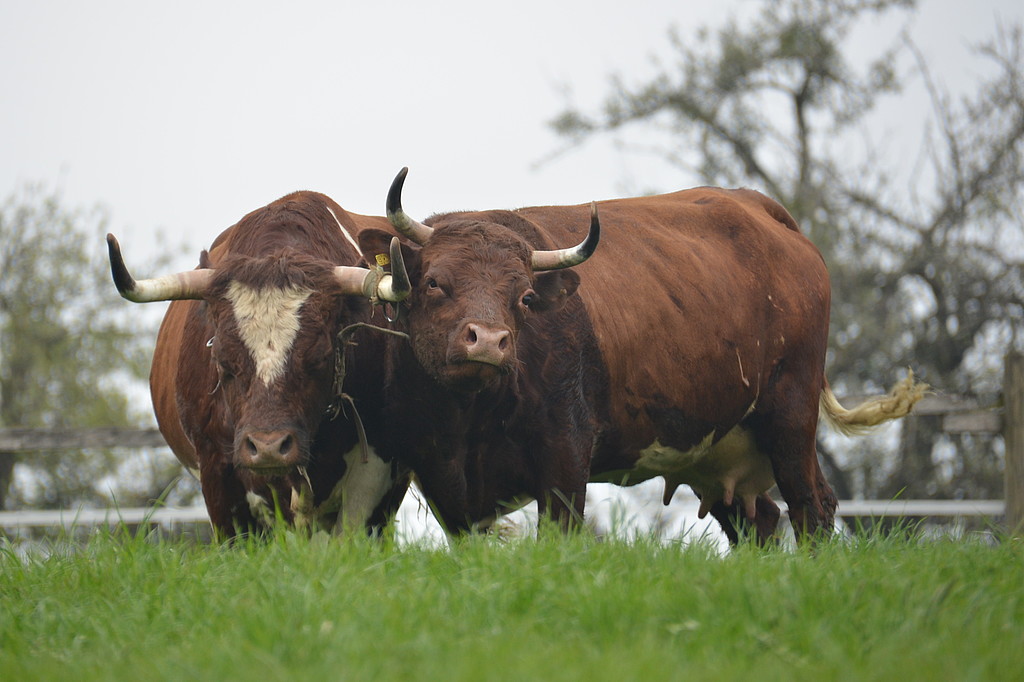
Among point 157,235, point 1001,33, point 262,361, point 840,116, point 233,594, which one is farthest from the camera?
point 157,235

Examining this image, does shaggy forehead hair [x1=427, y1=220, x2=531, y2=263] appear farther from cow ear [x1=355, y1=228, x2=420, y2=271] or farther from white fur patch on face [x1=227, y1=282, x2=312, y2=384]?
white fur patch on face [x1=227, y1=282, x2=312, y2=384]

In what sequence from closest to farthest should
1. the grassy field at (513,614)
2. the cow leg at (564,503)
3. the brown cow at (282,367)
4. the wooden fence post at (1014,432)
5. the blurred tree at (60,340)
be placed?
the grassy field at (513,614) < the brown cow at (282,367) < the cow leg at (564,503) < the wooden fence post at (1014,432) < the blurred tree at (60,340)

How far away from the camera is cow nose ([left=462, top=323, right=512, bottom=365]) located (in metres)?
5.32

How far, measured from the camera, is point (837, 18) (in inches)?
826

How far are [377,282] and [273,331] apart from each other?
55 centimetres

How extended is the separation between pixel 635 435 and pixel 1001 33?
1449 cm

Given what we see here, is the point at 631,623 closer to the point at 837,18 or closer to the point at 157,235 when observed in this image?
the point at 837,18

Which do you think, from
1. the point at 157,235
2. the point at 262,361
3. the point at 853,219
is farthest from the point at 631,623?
the point at 157,235

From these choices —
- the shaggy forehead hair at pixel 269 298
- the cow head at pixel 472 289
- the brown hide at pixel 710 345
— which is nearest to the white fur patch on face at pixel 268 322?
the shaggy forehead hair at pixel 269 298

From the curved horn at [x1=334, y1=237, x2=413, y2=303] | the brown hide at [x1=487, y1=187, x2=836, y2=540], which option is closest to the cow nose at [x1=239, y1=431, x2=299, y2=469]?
the curved horn at [x1=334, y1=237, x2=413, y2=303]

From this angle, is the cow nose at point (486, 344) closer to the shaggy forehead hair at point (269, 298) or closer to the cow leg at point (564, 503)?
the shaggy forehead hair at point (269, 298)

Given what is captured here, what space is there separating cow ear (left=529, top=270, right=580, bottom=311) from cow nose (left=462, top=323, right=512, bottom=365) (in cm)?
80

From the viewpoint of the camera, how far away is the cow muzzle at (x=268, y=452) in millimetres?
5180

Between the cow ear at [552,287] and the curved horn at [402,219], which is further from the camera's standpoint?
the cow ear at [552,287]
